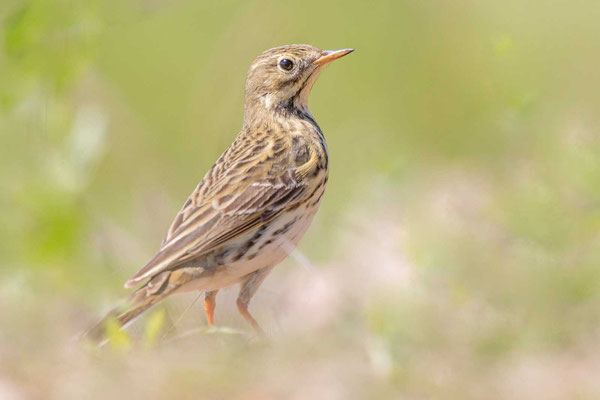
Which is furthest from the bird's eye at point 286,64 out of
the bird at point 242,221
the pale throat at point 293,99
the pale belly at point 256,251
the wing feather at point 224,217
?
the pale belly at point 256,251

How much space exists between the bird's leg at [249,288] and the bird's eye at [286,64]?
58.4 inches

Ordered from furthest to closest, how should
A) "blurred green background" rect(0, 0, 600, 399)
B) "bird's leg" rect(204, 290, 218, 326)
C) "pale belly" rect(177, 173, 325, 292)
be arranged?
"bird's leg" rect(204, 290, 218, 326) → "pale belly" rect(177, 173, 325, 292) → "blurred green background" rect(0, 0, 600, 399)

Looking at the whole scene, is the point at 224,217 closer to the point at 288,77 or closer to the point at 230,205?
the point at 230,205

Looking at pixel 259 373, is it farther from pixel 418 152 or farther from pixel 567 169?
pixel 418 152

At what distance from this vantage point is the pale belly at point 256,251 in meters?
6.12

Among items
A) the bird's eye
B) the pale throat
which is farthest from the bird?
the bird's eye

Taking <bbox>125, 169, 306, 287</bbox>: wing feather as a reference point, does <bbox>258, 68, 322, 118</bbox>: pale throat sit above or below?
above

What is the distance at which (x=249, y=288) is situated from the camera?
6520 millimetres

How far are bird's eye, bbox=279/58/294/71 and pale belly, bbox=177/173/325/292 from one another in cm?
127

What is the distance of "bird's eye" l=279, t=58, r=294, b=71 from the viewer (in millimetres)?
7285

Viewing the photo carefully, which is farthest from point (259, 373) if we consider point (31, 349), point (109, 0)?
point (109, 0)

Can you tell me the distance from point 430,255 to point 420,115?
633 cm

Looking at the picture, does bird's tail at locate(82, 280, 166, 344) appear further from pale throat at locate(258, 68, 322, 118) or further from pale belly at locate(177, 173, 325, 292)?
pale throat at locate(258, 68, 322, 118)

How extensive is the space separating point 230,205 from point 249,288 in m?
0.58
